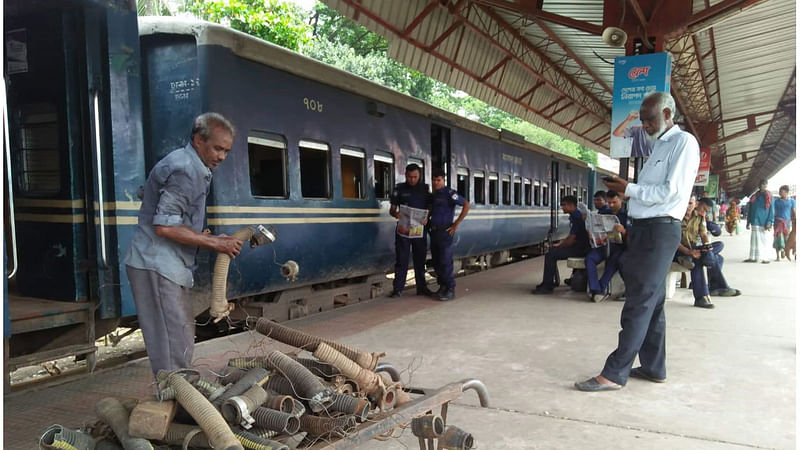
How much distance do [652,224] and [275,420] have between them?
328 cm

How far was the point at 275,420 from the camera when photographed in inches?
82.2

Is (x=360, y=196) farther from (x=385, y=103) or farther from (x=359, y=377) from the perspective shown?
(x=359, y=377)

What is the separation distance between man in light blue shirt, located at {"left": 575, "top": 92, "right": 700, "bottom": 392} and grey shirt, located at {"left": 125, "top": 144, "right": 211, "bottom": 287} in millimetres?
2846

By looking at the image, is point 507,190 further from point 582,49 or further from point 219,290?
point 219,290

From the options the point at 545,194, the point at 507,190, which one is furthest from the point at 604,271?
the point at 545,194

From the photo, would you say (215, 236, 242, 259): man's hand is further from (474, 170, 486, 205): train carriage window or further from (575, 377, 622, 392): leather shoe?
(474, 170, 486, 205): train carriage window

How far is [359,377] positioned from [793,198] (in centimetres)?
1569

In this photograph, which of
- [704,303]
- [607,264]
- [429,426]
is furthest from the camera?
[607,264]

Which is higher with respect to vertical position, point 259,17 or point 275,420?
point 259,17

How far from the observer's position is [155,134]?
5.70 meters

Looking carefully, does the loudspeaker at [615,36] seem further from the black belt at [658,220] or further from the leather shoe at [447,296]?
the black belt at [658,220]

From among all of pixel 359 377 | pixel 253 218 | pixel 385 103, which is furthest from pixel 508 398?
pixel 385 103

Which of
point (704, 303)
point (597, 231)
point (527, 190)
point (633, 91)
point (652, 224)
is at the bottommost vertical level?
point (704, 303)

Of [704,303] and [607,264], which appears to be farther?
[607,264]
